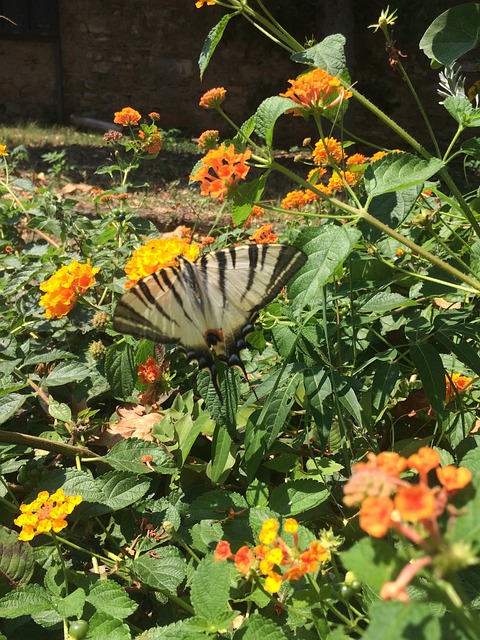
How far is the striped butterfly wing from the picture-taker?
1.29 m

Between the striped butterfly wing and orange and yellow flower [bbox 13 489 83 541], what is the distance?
352 millimetres

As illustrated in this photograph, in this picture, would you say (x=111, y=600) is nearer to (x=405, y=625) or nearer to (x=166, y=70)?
(x=405, y=625)

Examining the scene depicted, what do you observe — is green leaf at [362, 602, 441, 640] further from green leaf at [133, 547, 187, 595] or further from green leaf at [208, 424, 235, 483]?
green leaf at [208, 424, 235, 483]

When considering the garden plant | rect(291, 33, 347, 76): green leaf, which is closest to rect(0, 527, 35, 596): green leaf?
the garden plant

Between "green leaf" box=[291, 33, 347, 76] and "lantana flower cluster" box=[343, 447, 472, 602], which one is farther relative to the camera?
"green leaf" box=[291, 33, 347, 76]

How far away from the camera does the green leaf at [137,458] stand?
1.33 m

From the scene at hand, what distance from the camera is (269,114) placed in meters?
1.13

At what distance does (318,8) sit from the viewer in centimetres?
763

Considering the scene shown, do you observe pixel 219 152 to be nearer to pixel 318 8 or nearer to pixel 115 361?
pixel 115 361

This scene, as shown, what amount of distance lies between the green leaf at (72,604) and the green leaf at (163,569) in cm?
11

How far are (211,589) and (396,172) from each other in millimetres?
720

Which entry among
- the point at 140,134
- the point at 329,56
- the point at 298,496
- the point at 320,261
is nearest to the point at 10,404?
the point at 298,496

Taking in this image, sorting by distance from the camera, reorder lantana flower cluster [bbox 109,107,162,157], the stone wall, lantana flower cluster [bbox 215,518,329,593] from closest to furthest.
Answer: lantana flower cluster [bbox 215,518,329,593], lantana flower cluster [bbox 109,107,162,157], the stone wall

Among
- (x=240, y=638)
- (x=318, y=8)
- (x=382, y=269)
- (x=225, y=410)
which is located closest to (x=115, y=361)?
(x=225, y=410)
